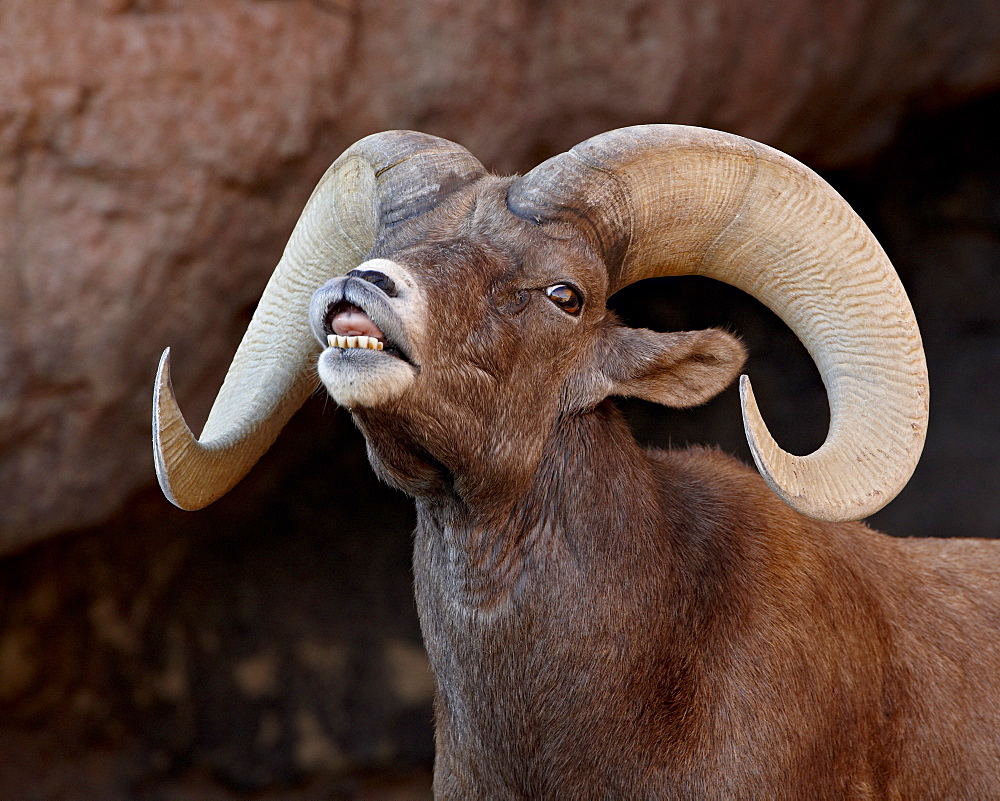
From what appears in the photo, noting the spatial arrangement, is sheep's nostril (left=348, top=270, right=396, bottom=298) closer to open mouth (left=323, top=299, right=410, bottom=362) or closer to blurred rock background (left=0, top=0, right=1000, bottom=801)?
open mouth (left=323, top=299, right=410, bottom=362)

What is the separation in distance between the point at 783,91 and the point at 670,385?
10.8ft

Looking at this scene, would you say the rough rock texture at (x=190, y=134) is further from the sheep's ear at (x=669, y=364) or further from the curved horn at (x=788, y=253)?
the sheep's ear at (x=669, y=364)

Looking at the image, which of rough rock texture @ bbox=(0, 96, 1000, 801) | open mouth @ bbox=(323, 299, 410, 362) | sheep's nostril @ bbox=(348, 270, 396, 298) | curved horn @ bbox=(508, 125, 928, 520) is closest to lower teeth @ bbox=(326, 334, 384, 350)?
open mouth @ bbox=(323, 299, 410, 362)

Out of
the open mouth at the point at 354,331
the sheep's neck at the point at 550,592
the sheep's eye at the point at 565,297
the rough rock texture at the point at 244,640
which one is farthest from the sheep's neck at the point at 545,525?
the rough rock texture at the point at 244,640

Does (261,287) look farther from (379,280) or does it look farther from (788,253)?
(788,253)

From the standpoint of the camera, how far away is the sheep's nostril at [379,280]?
297cm

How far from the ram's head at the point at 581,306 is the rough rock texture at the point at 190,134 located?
113cm

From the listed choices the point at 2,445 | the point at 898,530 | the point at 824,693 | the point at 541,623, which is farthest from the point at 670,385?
the point at 898,530

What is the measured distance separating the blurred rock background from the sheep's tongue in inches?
46.8

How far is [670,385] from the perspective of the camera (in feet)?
11.5

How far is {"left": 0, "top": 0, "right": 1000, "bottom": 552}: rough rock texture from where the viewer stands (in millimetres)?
4438

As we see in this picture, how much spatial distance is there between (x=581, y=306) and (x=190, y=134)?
216cm

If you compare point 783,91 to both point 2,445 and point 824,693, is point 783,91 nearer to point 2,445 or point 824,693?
point 824,693

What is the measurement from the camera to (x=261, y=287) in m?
5.02
